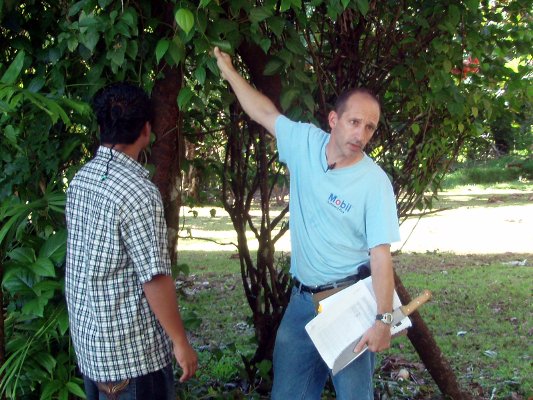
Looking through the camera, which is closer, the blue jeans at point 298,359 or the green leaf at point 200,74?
the green leaf at point 200,74

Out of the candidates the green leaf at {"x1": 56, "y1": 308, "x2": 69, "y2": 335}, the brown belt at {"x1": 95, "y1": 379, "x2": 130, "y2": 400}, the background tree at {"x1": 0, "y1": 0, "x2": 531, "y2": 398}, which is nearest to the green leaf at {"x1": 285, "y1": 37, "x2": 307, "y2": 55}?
the background tree at {"x1": 0, "y1": 0, "x2": 531, "y2": 398}

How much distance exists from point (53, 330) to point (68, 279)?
0.45 metres

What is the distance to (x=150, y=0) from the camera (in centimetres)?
334

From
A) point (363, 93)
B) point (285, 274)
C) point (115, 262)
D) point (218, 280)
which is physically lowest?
point (218, 280)

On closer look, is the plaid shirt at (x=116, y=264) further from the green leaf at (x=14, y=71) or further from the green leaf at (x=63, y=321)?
the green leaf at (x=14, y=71)

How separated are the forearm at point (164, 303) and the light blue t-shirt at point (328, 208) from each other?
31.0 inches

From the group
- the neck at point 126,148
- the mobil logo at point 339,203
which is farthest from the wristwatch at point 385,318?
the neck at point 126,148

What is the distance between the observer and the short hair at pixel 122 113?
2.67 m

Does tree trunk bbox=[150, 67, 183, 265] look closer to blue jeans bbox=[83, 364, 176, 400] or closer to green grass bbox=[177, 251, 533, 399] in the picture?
blue jeans bbox=[83, 364, 176, 400]

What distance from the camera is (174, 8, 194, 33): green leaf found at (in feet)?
9.34

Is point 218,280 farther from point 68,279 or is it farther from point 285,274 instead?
point 68,279

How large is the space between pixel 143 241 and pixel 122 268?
0.14 m

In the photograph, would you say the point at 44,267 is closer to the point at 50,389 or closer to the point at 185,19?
the point at 50,389

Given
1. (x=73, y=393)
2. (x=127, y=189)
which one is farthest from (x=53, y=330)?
(x=127, y=189)
